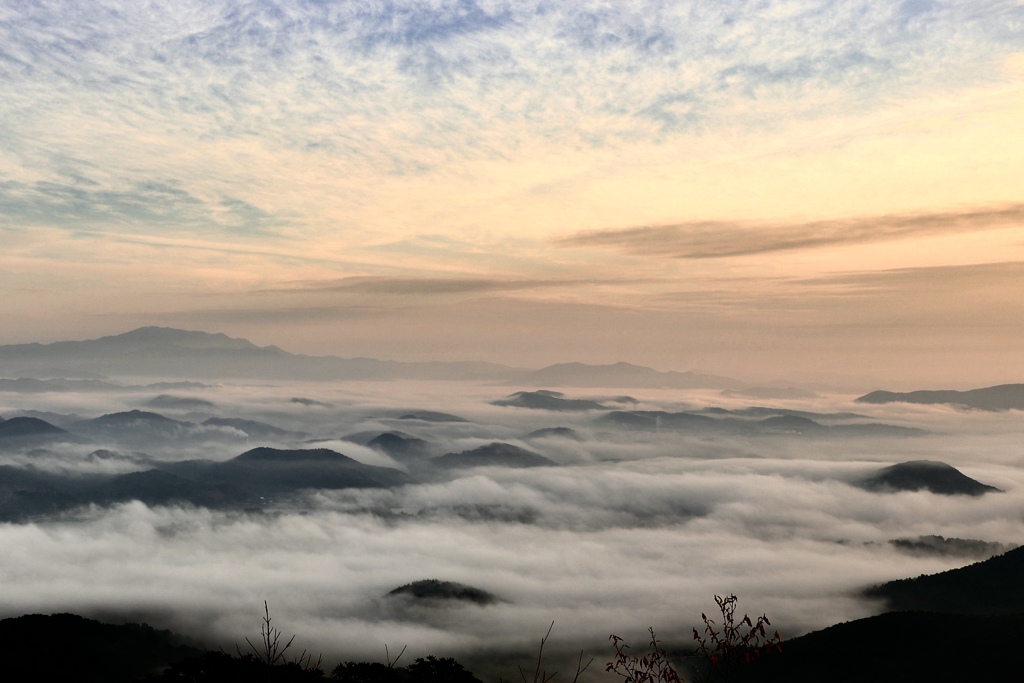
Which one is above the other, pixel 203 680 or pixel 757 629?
pixel 757 629

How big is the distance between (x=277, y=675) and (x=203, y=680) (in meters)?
64.8

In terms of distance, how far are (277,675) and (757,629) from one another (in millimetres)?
74669

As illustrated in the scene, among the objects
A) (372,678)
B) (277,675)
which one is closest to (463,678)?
(372,678)

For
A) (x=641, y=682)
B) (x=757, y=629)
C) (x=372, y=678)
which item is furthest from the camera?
(x=372, y=678)

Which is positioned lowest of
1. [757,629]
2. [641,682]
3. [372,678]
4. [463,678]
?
[463,678]

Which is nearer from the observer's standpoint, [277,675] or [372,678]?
[277,675]

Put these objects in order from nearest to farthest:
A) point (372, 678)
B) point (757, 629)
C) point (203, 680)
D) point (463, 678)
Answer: point (757, 629), point (203, 680), point (372, 678), point (463, 678)

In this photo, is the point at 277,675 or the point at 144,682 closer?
the point at 277,675

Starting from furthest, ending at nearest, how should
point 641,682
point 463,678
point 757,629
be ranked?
1. point 463,678
2. point 641,682
3. point 757,629

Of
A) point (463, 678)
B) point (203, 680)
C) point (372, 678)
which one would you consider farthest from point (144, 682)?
point (463, 678)

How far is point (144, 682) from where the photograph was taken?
142250mm

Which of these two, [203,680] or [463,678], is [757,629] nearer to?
[203,680]

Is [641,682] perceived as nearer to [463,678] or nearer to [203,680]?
[203,680]

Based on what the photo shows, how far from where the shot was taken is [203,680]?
5349 inches
